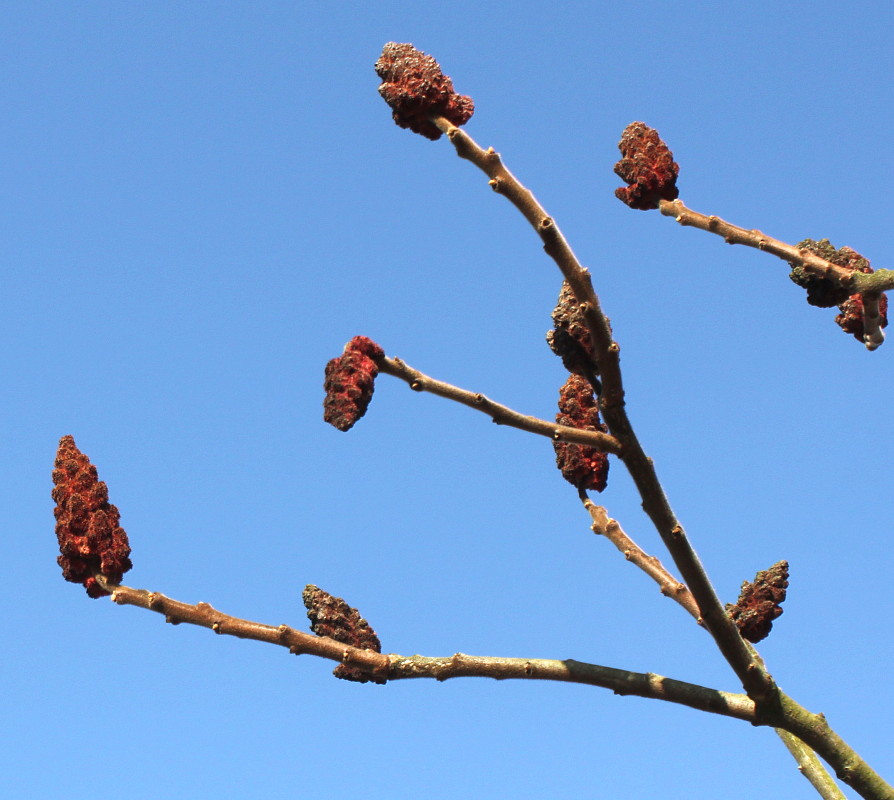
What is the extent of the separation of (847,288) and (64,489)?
10.1 feet

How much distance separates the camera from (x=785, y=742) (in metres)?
5.88

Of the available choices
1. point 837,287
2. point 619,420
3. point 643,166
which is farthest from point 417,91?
point 837,287

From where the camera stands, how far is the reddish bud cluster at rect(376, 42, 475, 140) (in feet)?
11.9

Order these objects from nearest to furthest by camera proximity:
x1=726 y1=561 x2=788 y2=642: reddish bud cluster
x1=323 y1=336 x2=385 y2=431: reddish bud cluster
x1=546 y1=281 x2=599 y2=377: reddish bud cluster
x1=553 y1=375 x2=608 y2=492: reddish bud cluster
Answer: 1. x1=323 y1=336 x2=385 y2=431: reddish bud cluster
2. x1=546 y1=281 x2=599 y2=377: reddish bud cluster
3. x1=726 y1=561 x2=788 y2=642: reddish bud cluster
4. x1=553 y1=375 x2=608 y2=492: reddish bud cluster

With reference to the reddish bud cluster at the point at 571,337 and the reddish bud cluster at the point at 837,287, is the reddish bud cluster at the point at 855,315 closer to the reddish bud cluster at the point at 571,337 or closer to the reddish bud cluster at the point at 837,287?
the reddish bud cluster at the point at 837,287

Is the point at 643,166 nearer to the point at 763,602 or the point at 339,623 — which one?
the point at 763,602

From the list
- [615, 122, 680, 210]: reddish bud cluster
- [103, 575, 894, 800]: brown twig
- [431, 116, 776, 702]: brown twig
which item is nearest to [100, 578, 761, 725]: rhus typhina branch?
[103, 575, 894, 800]: brown twig

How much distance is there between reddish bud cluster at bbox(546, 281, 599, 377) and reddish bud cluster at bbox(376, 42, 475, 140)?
0.75m

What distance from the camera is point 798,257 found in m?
4.32

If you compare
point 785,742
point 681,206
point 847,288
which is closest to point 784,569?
point 847,288

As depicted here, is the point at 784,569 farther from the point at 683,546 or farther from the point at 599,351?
the point at 599,351

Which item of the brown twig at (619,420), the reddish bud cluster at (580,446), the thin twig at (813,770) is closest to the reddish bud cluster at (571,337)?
the brown twig at (619,420)

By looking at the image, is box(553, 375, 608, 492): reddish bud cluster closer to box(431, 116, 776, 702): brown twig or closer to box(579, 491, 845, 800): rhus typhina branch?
box(579, 491, 845, 800): rhus typhina branch

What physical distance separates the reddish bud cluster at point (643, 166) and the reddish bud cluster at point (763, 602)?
5.03 feet
